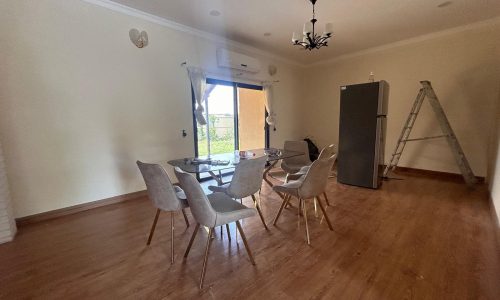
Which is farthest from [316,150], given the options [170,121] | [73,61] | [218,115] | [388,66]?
[73,61]

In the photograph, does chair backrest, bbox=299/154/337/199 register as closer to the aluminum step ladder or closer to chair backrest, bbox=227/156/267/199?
chair backrest, bbox=227/156/267/199

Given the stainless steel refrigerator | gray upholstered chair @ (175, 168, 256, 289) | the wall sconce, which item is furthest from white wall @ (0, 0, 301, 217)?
the stainless steel refrigerator

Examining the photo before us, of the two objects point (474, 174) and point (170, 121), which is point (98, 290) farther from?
point (474, 174)

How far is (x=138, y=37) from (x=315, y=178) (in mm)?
3137

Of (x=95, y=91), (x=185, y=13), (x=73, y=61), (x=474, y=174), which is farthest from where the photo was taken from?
(x=474, y=174)

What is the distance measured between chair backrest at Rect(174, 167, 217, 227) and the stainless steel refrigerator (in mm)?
3046

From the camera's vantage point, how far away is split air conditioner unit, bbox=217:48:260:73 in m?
4.05

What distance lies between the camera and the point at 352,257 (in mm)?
1857

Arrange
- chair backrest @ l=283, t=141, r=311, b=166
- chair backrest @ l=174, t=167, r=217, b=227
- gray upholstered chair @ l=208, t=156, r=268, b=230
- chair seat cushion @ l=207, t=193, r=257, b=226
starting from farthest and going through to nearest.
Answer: chair backrest @ l=283, t=141, r=311, b=166 < gray upholstered chair @ l=208, t=156, r=268, b=230 < chair seat cushion @ l=207, t=193, r=257, b=226 < chair backrest @ l=174, t=167, r=217, b=227

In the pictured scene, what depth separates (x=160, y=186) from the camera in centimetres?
179

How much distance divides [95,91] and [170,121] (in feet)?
3.56

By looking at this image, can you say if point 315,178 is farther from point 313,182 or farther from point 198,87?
point 198,87

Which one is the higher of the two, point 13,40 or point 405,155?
point 13,40

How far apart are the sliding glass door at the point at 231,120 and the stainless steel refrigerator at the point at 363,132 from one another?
205 centimetres
